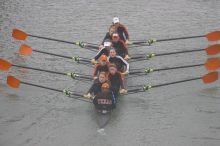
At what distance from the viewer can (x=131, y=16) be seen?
30.4m

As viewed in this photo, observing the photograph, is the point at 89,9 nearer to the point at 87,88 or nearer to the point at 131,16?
the point at 131,16

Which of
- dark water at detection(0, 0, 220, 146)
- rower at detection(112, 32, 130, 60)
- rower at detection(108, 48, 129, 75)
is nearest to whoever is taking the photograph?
dark water at detection(0, 0, 220, 146)

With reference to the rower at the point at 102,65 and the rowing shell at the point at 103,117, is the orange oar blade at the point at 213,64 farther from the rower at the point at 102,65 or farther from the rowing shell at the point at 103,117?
the rowing shell at the point at 103,117

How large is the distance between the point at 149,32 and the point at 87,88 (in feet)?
27.9

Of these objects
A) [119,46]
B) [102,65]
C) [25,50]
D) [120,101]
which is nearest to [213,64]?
[119,46]

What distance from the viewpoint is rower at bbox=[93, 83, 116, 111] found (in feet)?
59.0

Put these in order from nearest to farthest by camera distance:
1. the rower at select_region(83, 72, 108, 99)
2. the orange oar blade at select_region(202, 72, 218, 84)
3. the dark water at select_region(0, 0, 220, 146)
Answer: the dark water at select_region(0, 0, 220, 146) < the rower at select_region(83, 72, 108, 99) < the orange oar blade at select_region(202, 72, 218, 84)

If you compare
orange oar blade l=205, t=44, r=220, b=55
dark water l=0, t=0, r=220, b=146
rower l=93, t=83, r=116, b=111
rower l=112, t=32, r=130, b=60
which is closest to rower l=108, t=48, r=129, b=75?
dark water l=0, t=0, r=220, b=146

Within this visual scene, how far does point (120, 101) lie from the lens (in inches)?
776

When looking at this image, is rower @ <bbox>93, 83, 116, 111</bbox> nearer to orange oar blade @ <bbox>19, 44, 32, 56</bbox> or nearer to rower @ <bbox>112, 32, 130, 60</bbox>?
rower @ <bbox>112, 32, 130, 60</bbox>

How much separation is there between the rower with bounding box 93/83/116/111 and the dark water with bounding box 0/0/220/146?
1.85 feet

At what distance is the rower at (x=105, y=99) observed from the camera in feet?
59.0

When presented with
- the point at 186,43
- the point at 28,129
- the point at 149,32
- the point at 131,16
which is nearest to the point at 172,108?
the point at 28,129

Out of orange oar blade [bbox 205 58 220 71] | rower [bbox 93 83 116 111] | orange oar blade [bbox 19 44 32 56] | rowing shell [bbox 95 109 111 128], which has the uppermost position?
orange oar blade [bbox 19 44 32 56]
